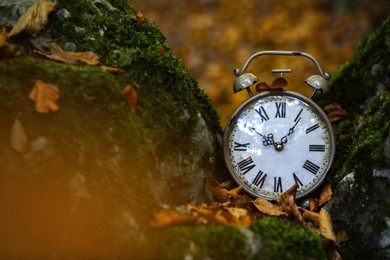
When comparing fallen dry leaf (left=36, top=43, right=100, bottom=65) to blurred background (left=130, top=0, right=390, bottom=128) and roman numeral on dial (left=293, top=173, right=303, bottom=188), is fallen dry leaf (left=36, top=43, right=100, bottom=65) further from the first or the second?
blurred background (left=130, top=0, right=390, bottom=128)

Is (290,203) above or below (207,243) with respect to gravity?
above

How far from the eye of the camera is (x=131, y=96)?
9.52 ft

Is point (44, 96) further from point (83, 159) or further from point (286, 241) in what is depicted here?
point (286, 241)

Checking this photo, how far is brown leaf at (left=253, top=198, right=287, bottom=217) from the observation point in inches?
118

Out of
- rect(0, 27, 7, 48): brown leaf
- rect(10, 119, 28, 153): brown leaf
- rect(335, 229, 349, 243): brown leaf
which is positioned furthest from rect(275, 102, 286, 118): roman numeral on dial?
rect(0, 27, 7, 48): brown leaf

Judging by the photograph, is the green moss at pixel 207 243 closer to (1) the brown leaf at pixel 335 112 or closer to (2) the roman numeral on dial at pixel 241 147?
(2) the roman numeral on dial at pixel 241 147

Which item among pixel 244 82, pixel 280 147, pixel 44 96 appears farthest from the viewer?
pixel 244 82

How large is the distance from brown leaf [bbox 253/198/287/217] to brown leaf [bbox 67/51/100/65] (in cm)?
115

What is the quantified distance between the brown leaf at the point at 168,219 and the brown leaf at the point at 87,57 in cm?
86

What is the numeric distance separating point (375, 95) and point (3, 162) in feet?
8.57

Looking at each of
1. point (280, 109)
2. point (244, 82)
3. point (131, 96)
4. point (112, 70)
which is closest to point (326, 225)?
point (280, 109)

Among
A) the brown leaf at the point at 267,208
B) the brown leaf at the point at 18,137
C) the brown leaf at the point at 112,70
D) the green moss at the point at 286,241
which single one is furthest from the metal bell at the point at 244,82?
the brown leaf at the point at 18,137

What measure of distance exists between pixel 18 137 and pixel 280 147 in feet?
4.80

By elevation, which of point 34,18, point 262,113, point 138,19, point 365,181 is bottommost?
point 365,181
